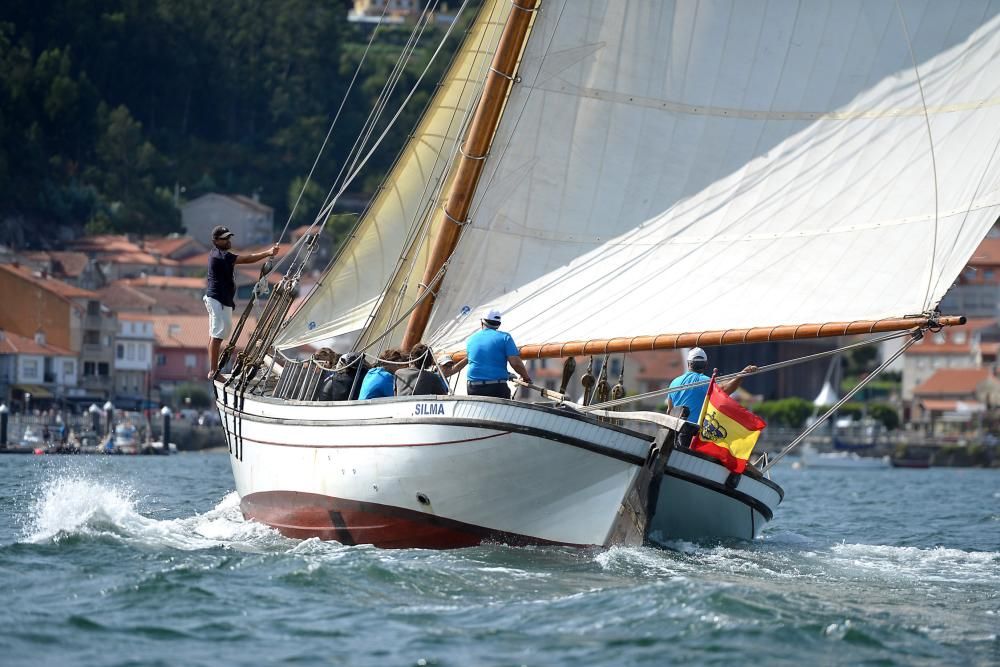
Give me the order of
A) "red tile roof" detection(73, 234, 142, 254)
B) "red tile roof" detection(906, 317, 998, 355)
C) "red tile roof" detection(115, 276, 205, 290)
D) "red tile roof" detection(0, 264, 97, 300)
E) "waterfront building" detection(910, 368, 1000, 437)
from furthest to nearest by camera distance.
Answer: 1. "red tile roof" detection(906, 317, 998, 355)
2. "red tile roof" detection(73, 234, 142, 254)
3. "red tile roof" detection(115, 276, 205, 290)
4. "waterfront building" detection(910, 368, 1000, 437)
5. "red tile roof" detection(0, 264, 97, 300)

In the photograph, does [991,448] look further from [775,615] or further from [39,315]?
[775,615]

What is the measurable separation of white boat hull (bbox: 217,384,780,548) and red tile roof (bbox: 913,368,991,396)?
11694cm

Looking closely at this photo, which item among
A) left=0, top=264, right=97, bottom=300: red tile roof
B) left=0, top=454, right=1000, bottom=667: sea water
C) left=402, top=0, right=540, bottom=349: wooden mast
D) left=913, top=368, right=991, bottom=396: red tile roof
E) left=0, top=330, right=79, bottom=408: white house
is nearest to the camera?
left=0, top=454, right=1000, bottom=667: sea water

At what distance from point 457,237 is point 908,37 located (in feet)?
20.1

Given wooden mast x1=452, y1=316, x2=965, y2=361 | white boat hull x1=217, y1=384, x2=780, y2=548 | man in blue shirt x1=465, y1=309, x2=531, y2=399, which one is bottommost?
white boat hull x1=217, y1=384, x2=780, y2=548

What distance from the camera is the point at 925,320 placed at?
750 inches

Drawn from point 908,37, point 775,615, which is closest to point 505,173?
point 908,37

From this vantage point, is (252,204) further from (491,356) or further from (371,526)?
(491,356)

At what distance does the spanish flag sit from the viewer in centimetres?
1981

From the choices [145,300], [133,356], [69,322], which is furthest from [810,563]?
[145,300]

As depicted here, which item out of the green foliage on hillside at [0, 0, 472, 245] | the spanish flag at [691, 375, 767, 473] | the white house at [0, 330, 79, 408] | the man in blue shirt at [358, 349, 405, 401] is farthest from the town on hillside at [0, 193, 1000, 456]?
the spanish flag at [691, 375, 767, 473]

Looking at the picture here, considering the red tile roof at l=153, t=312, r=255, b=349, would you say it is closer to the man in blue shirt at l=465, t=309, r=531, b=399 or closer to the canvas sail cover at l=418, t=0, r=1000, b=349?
the canvas sail cover at l=418, t=0, r=1000, b=349

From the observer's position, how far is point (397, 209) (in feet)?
83.0

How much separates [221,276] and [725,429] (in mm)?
7198
